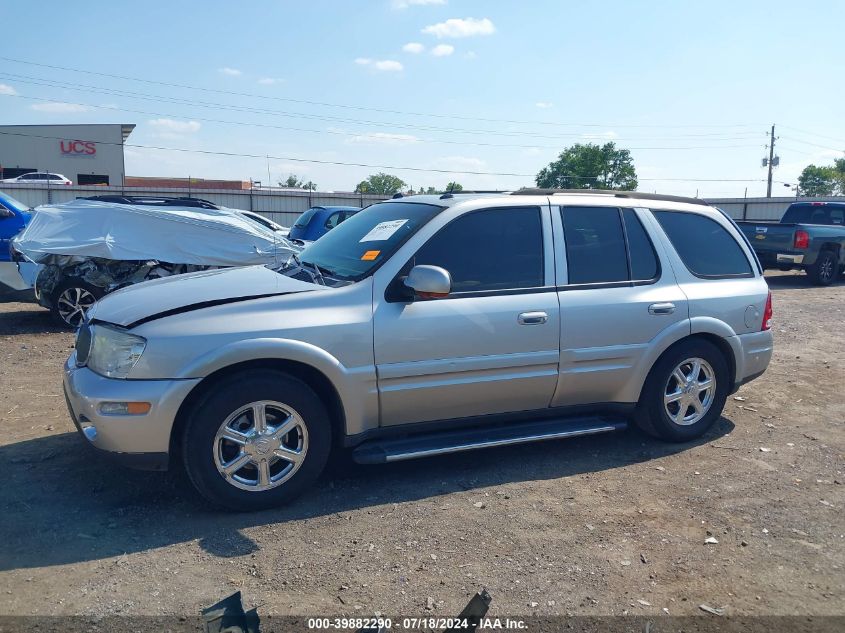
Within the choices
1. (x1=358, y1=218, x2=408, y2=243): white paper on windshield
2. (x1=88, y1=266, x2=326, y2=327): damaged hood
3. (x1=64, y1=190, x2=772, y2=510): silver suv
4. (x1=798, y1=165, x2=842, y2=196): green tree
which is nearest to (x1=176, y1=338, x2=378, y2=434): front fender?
(x1=64, y1=190, x2=772, y2=510): silver suv

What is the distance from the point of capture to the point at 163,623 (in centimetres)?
301

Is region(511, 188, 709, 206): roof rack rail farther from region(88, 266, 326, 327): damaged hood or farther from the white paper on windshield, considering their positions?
region(88, 266, 326, 327): damaged hood

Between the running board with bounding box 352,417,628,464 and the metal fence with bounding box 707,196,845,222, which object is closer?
the running board with bounding box 352,417,628,464

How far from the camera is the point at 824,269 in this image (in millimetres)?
15570

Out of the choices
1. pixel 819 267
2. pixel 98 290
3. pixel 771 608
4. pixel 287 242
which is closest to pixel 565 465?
pixel 771 608

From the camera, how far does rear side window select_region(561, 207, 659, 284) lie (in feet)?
16.3

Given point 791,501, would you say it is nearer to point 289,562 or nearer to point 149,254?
point 289,562

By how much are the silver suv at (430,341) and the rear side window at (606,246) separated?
1 cm

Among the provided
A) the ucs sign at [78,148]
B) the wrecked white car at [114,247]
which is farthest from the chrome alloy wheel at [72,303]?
the ucs sign at [78,148]

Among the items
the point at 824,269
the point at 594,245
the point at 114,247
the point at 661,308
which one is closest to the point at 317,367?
the point at 594,245

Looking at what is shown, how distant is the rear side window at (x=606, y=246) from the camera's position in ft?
16.3

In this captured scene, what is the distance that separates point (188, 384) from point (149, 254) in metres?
5.60

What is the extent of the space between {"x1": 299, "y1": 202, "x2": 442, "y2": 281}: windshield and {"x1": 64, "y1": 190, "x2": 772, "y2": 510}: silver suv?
0.02 metres

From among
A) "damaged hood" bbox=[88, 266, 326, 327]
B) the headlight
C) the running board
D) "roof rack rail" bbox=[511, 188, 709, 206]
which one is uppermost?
"roof rack rail" bbox=[511, 188, 709, 206]
